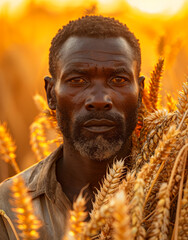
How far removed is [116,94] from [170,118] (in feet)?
1.75

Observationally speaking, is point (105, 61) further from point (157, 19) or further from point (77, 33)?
point (157, 19)

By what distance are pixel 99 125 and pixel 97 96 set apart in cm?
16

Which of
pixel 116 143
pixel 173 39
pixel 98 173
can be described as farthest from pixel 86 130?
pixel 173 39

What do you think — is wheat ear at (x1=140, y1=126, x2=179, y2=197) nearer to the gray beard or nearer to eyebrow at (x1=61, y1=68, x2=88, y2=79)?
the gray beard

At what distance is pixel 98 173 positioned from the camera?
93.7 inches

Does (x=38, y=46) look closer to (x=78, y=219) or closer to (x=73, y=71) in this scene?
(x=73, y=71)

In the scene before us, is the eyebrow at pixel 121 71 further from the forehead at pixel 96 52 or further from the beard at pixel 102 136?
the beard at pixel 102 136

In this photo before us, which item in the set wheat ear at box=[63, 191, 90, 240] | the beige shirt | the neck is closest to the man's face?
the neck

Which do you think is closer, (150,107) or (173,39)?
(150,107)

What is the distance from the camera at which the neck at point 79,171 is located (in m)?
2.34

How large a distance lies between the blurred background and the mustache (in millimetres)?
655

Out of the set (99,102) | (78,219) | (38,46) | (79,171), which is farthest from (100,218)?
(38,46)

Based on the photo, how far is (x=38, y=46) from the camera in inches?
277

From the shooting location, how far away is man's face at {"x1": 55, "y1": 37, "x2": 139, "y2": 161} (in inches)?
82.4
